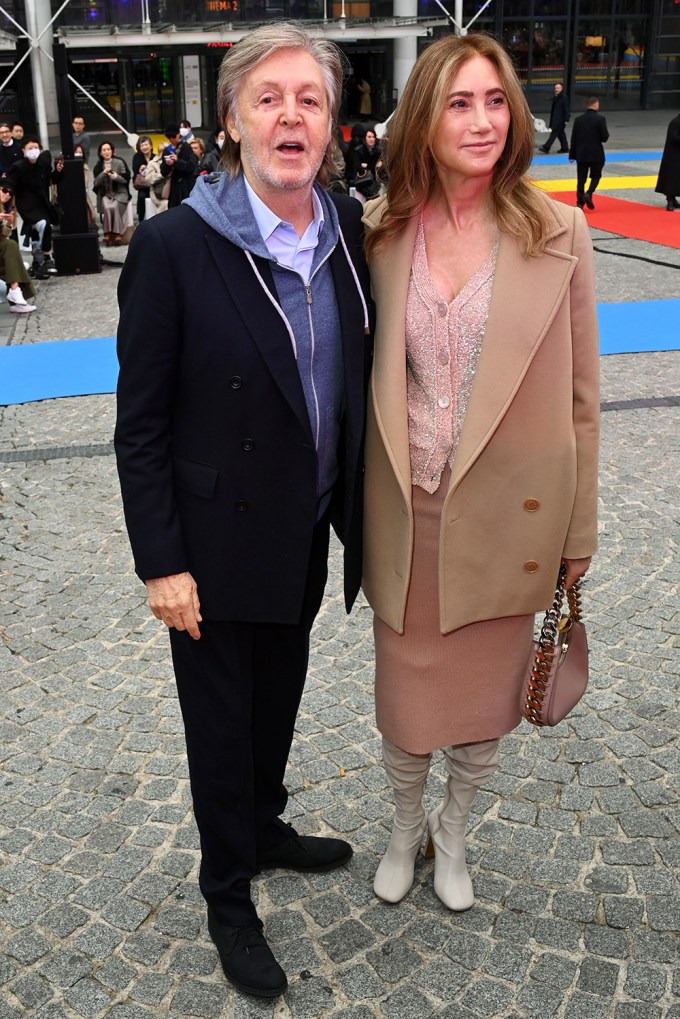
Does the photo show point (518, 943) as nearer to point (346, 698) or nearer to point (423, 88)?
point (346, 698)

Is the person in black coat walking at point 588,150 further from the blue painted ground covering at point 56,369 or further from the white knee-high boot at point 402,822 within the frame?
the white knee-high boot at point 402,822

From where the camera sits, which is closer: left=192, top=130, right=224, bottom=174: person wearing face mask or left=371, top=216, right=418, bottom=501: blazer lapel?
left=371, top=216, right=418, bottom=501: blazer lapel

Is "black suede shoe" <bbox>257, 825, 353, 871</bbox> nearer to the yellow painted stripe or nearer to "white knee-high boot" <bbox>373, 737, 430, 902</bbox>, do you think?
"white knee-high boot" <bbox>373, 737, 430, 902</bbox>

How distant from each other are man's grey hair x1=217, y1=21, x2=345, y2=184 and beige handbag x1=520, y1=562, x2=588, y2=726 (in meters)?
1.31

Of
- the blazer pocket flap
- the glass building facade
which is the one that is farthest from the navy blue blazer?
the glass building facade

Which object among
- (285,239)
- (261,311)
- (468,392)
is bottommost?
(468,392)

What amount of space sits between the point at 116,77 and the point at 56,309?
2219cm

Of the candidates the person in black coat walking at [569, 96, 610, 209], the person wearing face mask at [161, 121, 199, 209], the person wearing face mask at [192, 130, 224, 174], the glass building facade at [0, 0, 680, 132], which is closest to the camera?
the person wearing face mask at [161, 121, 199, 209]

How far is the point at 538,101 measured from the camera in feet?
105

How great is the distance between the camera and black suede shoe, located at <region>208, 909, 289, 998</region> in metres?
2.67

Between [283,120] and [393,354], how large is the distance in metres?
0.58

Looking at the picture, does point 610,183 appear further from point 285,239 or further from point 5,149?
point 285,239

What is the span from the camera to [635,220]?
1522cm

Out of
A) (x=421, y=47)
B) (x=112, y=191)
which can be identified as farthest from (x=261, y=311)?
(x=421, y=47)
